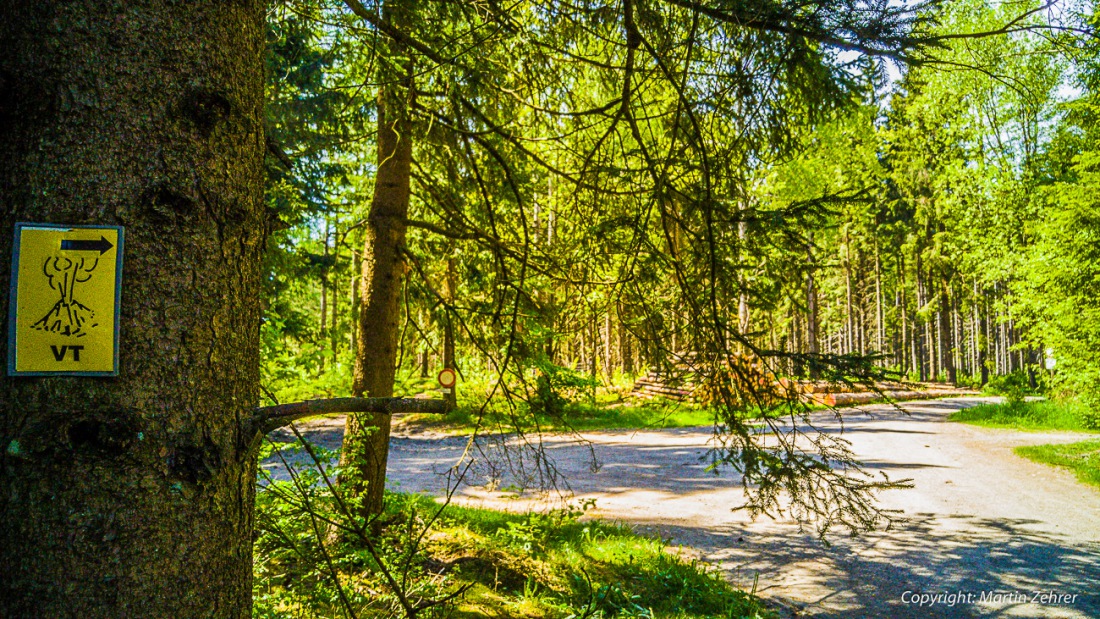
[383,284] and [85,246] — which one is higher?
[383,284]

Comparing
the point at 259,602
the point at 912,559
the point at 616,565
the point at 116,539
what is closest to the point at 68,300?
the point at 116,539

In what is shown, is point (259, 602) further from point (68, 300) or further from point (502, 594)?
point (68, 300)

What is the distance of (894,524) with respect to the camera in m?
6.70

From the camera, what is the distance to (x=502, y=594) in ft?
14.8

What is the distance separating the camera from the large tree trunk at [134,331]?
103cm

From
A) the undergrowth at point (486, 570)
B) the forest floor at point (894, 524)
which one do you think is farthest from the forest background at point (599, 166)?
the undergrowth at point (486, 570)

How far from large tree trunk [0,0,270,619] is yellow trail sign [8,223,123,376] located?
20 mm

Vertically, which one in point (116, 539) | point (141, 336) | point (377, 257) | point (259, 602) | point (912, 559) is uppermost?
point (377, 257)

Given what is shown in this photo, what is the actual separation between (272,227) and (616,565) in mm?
4494

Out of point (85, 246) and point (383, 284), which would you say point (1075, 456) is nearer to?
point (383, 284)

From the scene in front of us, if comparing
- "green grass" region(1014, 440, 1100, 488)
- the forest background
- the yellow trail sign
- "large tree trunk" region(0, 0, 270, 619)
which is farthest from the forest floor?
the yellow trail sign

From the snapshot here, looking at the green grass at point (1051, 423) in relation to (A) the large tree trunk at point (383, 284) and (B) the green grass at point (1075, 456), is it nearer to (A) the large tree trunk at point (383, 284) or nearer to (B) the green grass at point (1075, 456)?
(B) the green grass at point (1075, 456)

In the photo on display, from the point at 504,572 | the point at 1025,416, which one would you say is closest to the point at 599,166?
the point at 504,572

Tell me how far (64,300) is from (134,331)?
12cm
